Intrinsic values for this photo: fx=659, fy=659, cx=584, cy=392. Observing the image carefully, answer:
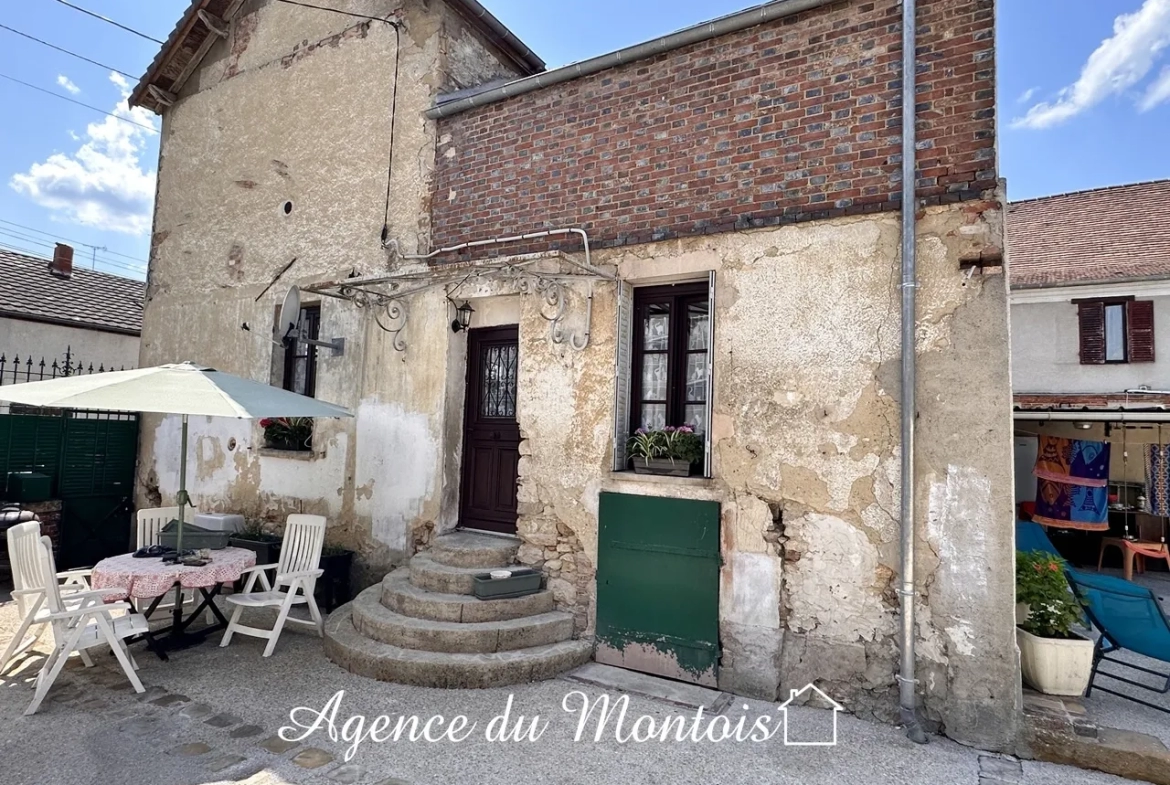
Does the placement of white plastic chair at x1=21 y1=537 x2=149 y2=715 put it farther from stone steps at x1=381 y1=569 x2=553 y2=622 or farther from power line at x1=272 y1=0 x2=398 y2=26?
power line at x1=272 y1=0 x2=398 y2=26

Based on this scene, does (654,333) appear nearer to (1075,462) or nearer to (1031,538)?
(1031,538)

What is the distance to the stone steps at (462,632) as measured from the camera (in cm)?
504

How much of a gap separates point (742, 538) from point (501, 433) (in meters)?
2.66

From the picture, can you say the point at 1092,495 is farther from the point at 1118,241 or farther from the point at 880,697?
the point at 880,697

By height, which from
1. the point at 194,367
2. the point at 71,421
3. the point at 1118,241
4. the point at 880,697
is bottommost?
the point at 880,697

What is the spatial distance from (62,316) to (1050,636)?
15.0 metres

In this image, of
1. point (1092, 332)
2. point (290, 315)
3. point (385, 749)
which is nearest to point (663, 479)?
point (385, 749)

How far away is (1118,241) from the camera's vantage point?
12.8 meters

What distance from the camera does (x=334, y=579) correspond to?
681cm

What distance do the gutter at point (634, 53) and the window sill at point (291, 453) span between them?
13.1 ft

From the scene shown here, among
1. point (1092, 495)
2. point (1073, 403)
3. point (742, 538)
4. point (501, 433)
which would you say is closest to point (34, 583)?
point (501, 433)

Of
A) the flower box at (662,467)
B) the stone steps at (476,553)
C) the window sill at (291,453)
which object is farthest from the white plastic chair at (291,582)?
the flower box at (662,467)

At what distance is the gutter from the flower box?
348 centimetres

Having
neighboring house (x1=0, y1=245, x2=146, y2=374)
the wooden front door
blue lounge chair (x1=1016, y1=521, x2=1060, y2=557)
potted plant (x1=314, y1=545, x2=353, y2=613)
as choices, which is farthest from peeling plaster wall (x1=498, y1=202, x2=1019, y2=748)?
neighboring house (x1=0, y1=245, x2=146, y2=374)
